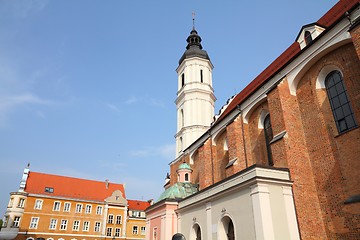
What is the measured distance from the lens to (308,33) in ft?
44.4

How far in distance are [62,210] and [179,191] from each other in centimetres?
2062

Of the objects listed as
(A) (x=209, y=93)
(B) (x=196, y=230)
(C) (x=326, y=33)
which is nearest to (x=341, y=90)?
(C) (x=326, y=33)

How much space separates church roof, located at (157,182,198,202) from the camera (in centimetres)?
1916

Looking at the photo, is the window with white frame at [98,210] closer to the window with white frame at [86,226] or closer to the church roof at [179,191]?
the window with white frame at [86,226]

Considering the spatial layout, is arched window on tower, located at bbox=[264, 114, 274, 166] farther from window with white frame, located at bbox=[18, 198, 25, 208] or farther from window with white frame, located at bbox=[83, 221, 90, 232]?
window with white frame, located at bbox=[18, 198, 25, 208]

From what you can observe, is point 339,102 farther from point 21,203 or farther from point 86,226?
point 21,203

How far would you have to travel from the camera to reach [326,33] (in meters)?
11.8

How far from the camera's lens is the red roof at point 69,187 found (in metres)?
34.5

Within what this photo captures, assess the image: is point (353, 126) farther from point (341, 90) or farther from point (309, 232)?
point (309, 232)

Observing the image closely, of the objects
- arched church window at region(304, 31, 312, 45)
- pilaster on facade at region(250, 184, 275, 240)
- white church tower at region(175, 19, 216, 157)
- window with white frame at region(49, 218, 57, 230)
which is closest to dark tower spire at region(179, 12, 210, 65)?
white church tower at region(175, 19, 216, 157)

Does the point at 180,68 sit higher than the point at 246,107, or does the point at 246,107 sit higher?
the point at 180,68

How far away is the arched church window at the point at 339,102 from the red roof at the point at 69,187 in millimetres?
31803

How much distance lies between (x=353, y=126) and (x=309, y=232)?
14.1 ft

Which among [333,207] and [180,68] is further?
[180,68]
